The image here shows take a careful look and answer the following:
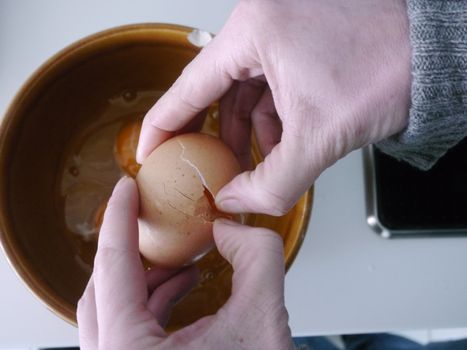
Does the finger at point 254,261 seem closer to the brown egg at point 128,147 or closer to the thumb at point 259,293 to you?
the thumb at point 259,293

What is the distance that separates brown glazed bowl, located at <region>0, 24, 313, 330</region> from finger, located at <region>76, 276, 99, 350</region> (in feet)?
0.09

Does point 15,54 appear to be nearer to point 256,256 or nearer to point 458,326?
point 256,256

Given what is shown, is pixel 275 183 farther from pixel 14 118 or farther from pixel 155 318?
pixel 14 118

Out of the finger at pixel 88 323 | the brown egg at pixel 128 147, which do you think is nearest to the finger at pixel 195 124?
the brown egg at pixel 128 147

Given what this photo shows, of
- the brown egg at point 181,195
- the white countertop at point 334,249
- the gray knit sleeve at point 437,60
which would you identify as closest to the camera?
the gray knit sleeve at point 437,60

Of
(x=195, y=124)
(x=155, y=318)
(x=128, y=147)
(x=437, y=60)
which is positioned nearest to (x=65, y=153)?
(x=128, y=147)

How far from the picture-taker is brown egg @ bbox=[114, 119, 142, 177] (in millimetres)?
720

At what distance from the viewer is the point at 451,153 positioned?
2.46 feet

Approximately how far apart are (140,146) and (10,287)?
0.28 m

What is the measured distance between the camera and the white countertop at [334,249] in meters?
0.71

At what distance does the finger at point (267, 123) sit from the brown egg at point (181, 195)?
0.27 feet

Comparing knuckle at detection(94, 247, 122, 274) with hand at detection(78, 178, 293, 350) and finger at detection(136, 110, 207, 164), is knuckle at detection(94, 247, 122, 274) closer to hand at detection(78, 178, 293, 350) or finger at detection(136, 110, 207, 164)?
hand at detection(78, 178, 293, 350)

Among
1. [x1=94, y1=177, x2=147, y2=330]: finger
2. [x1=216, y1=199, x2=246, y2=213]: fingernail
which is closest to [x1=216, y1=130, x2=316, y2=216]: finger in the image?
[x1=216, y1=199, x2=246, y2=213]: fingernail

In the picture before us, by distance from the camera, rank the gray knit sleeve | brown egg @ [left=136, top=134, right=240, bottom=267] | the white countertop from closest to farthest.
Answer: the gray knit sleeve → brown egg @ [left=136, top=134, right=240, bottom=267] → the white countertop
